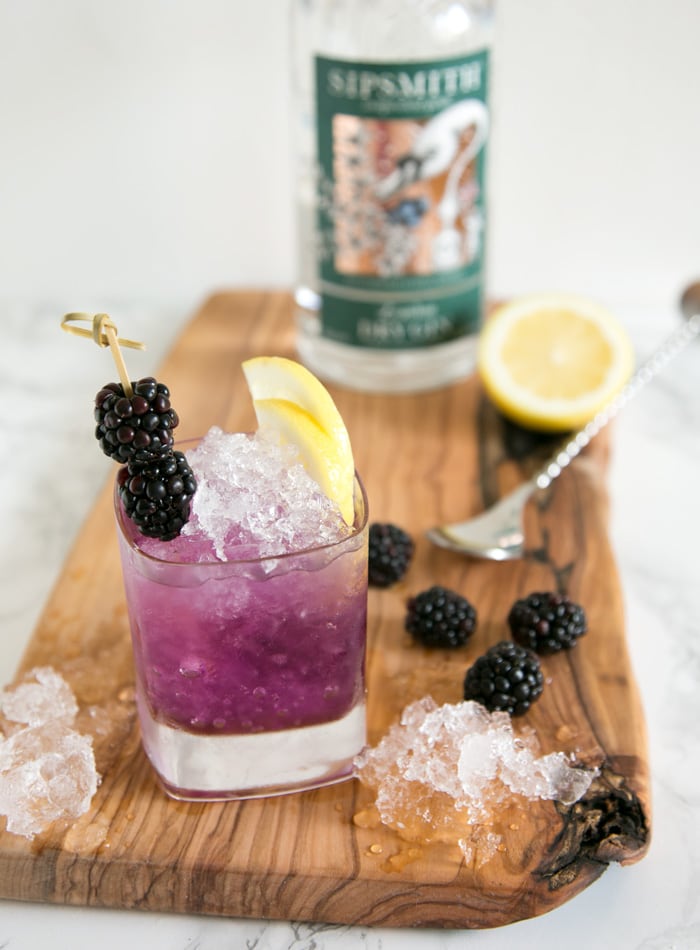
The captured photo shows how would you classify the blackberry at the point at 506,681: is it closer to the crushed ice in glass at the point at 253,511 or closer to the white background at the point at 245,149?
the crushed ice in glass at the point at 253,511

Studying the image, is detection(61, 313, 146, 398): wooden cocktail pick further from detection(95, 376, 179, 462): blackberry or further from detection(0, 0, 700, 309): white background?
detection(0, 0, 700, 309): white background

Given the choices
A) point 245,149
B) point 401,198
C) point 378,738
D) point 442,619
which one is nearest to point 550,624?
point 442,619

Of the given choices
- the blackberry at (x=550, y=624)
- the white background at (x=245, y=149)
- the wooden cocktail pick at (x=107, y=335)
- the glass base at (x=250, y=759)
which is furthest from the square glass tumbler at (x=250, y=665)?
the white background at (x=245, y=149)

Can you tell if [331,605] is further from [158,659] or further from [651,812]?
[651,812]

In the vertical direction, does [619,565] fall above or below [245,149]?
below

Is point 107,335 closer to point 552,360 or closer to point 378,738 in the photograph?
point 378,738

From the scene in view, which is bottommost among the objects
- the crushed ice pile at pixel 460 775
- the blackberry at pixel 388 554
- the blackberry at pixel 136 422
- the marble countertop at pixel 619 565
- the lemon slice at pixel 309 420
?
the marble countertop at pixel 619 565

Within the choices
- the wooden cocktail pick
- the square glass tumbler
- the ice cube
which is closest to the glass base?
the square glass tumbler
